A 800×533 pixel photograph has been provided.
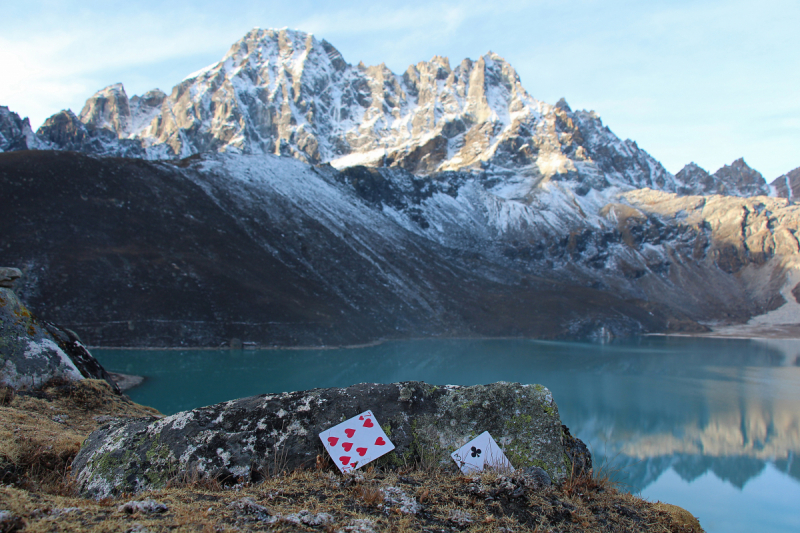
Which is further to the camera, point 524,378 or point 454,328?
point 454,328

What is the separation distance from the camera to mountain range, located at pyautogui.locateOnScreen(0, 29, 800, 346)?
57.0m

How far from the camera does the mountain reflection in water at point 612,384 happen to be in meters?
28.6

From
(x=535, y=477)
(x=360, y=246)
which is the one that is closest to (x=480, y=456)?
(x=535, y=477)

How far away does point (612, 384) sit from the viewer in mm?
48562

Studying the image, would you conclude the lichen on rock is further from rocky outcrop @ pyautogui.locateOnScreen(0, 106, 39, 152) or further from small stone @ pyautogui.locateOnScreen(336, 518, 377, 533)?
rocky outcrop @ pyautogui.locateOnScreen(0, 106, 39, 152)

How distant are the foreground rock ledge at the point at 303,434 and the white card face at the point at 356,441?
3.4 inches

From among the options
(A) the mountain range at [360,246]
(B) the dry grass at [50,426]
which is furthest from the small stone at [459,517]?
(A) the mountain range at [360,246]

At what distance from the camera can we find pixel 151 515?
371 centimetres

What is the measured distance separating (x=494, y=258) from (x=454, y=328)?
4376cm

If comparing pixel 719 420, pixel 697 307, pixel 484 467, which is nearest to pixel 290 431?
pixel 484 467

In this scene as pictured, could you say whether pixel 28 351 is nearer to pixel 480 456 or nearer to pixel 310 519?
pixel 310 519

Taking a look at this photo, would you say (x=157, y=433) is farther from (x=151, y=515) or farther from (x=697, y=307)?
(x=697, y=307)

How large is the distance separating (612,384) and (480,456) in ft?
160

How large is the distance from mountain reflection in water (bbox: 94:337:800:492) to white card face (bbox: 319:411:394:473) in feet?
41.6
